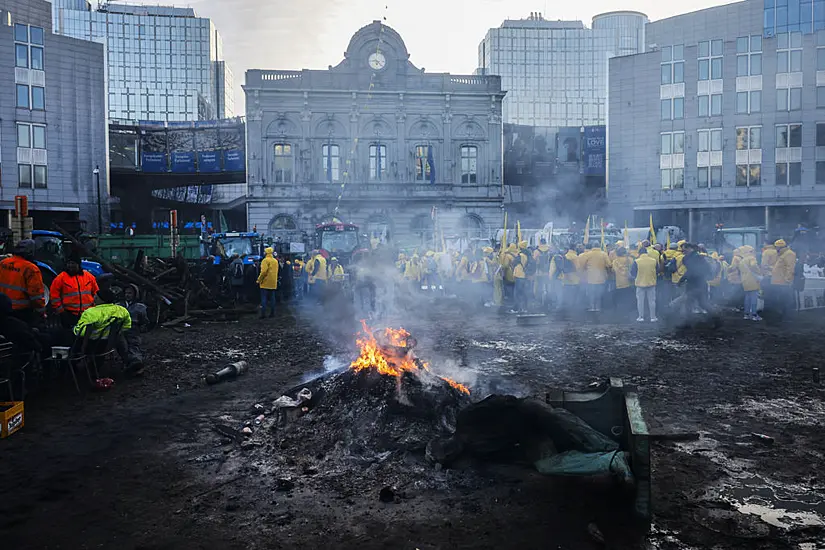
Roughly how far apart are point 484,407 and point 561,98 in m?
110

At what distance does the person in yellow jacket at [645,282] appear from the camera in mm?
14945

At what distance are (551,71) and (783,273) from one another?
328 feet

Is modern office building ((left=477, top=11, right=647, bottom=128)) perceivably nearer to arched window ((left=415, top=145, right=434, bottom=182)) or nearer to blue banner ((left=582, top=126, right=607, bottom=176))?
blue banner ((left=582, top=126, right=607, bottom=176))

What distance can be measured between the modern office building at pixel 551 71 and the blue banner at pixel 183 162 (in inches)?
2886

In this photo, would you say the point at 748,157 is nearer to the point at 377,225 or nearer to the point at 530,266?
the point at 377,225

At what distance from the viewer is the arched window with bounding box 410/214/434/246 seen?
4397 centimetres

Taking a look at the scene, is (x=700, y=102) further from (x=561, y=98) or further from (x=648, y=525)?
(x=561, y=98)

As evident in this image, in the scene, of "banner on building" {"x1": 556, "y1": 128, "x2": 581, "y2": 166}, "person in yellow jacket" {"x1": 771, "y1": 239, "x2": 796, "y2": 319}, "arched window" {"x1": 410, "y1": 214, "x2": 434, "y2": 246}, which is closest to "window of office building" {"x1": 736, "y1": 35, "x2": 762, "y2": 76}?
"banner on building" {"x1": 556, "y1": 128, "x2": 581, "y2": 166}

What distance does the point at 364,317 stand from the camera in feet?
55.7

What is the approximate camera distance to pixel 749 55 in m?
42.1

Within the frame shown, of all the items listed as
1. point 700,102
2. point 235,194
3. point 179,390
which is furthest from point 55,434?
point 235,194

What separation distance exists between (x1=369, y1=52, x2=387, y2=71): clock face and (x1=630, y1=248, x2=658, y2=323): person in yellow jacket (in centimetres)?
3342

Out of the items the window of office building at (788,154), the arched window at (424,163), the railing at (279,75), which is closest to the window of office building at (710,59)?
the window of office building at (788,154)

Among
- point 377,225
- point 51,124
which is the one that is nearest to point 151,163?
point 51,124
